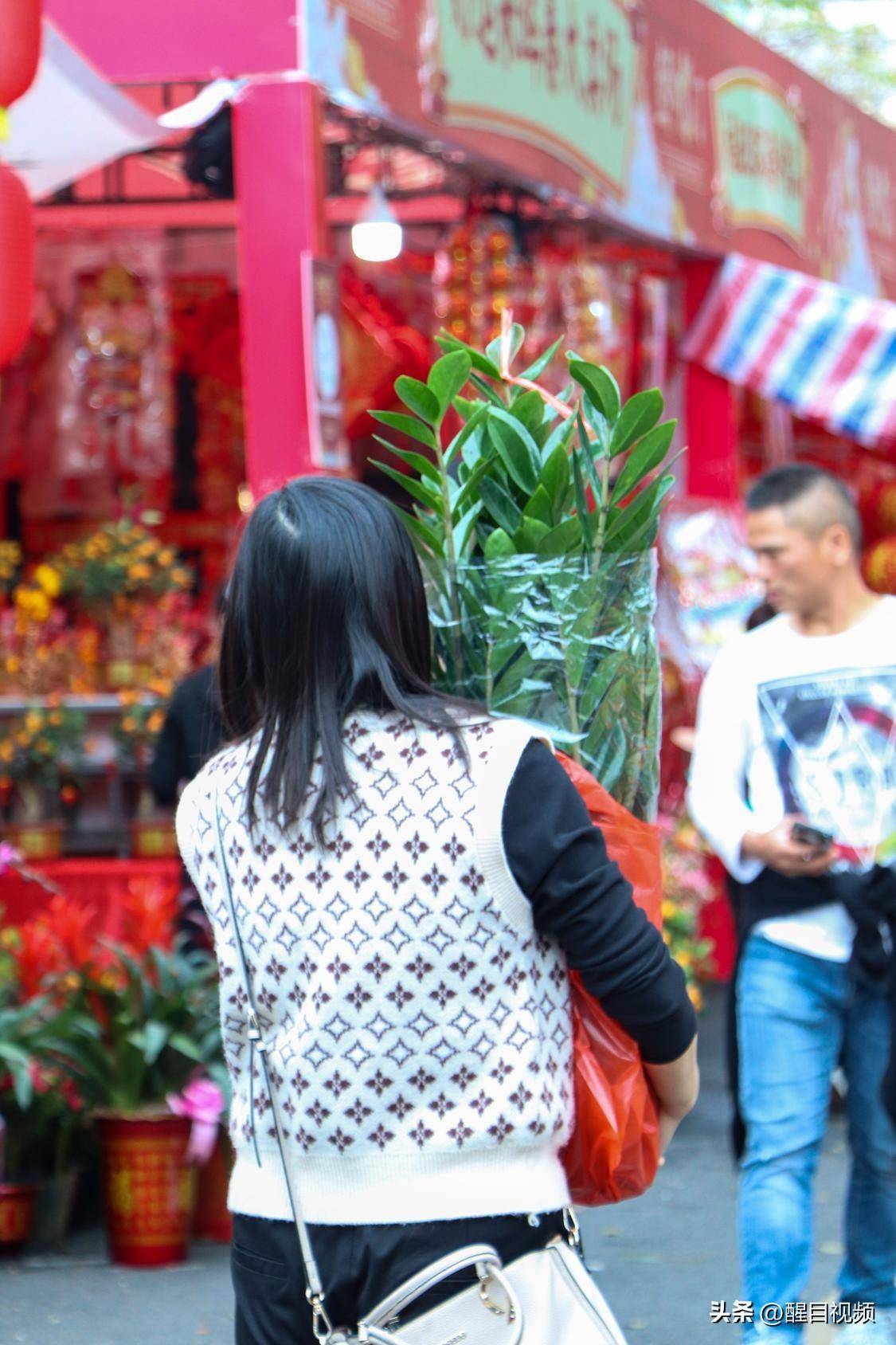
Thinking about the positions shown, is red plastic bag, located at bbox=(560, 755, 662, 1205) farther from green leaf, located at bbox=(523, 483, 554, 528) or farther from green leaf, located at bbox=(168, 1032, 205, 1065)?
green leaf, located at bbox=(168, 1032, 205, 1065)

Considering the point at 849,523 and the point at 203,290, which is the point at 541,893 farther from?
the point at 203,290

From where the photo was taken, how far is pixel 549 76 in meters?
8.02

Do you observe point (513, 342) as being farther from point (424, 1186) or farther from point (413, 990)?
point (424, 1186)

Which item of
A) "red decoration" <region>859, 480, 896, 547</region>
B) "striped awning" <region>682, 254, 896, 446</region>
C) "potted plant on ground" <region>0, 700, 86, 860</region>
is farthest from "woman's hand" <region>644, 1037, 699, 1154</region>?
"red decoration" <region>859, 480, 896, 547</region>

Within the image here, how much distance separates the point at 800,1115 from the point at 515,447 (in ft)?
5.45

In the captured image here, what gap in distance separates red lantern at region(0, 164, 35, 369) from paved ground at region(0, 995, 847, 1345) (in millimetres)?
2409

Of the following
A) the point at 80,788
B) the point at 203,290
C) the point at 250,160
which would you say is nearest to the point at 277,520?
the point at 250,160

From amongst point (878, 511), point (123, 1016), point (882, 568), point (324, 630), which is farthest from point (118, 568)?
point (878, 511)

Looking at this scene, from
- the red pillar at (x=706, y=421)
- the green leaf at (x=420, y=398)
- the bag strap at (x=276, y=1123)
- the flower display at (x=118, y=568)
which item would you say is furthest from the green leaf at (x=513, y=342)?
the red pillar at (x=706, y=421)

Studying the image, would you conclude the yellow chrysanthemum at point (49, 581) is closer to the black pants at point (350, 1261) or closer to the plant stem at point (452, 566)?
the plant stem at point (452, 566)

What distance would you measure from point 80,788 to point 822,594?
4.69 metres

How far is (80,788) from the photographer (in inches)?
305

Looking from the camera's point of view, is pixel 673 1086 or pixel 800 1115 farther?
pixel 800 1115

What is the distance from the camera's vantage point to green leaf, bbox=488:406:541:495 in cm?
241
